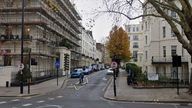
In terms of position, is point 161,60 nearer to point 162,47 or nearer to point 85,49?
point 162,47

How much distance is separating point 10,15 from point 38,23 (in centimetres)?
470

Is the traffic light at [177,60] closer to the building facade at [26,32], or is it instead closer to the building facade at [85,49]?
the building facade at [26,32]

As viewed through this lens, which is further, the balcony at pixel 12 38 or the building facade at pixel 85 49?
the building facade at pixel 85 49

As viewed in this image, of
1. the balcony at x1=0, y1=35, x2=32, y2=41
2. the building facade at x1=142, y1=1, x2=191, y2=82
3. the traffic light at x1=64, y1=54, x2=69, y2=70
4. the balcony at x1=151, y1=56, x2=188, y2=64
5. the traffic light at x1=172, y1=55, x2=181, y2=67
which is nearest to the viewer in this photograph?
the traffic light at x1=172, y1=55, x2=181, y2=67

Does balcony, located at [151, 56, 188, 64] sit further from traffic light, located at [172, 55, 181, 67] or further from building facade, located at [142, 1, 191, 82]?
traffic light, located at [172, 55, 181, 67]

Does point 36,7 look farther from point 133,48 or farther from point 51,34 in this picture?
point 133,48

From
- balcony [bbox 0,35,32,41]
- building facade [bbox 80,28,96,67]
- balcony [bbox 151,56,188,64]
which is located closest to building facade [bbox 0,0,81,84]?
balcony [bbox 0,35,32,41]

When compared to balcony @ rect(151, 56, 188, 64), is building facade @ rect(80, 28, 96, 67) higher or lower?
higher

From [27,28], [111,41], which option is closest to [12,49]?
[27,28]

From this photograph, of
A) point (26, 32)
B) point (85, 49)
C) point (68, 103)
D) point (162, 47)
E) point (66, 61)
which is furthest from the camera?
point (85, 49)

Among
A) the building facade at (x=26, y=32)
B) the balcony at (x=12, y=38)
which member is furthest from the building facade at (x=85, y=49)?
the balcony at (x=12, y=38)

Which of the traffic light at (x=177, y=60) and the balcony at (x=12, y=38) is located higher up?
the balcony at (x=12, y=38)

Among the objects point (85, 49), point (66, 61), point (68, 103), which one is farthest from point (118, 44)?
point (68, 103)

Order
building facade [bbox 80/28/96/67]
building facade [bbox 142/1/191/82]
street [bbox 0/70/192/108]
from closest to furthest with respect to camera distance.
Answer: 1. street [bbox 0/70/192/108]
2. building facade [bbox 142/1/191/82]
3. building facade [bbox 80/28/96/67]
